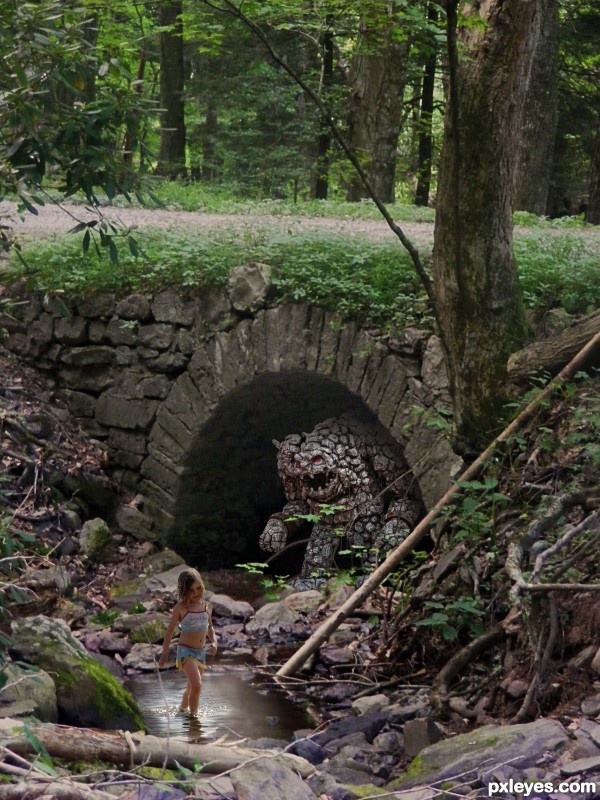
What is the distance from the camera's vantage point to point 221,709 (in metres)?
5.10

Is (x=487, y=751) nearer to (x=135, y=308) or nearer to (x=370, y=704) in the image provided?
(x=370, y=704)

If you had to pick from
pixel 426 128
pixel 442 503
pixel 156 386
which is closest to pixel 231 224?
pixel 156 386

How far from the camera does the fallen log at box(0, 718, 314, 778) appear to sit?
10.6 ft

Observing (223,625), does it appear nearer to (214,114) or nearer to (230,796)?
(230,796)

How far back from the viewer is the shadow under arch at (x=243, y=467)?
784cm

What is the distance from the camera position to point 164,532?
26.2 feet

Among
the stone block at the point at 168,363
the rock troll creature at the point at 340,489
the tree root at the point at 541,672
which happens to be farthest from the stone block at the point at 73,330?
the tree root at the point at 541,672

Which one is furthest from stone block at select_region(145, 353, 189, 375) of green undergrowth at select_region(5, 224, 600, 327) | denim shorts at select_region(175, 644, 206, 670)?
denim shorts at select_region(175, 644, 206, 670)

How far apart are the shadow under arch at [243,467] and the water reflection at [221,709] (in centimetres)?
240

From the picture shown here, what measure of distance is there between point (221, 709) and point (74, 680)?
0.95 metres

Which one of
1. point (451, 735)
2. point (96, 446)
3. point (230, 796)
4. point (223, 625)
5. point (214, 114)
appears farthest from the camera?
point (214, 114)

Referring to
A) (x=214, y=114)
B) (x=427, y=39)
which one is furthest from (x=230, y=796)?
(x=214, y=114)

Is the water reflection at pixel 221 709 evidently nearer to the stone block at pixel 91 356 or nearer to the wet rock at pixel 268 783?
the wet rock at pixel 268 783

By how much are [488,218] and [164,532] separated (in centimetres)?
387
